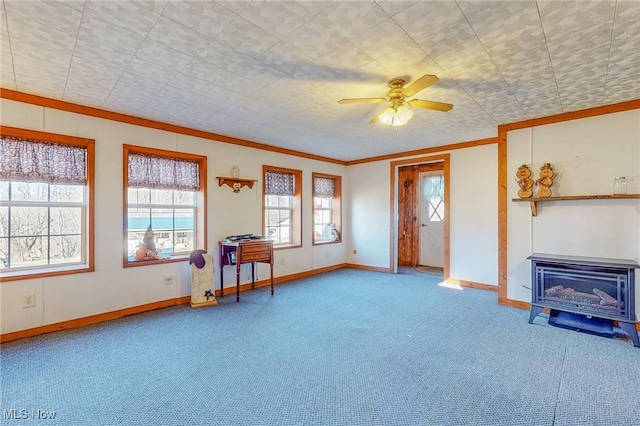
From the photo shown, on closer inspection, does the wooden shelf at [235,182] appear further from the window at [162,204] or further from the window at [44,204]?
the window at [44,204]

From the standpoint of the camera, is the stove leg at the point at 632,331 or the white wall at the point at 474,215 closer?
the stove leg at the point at 632,331

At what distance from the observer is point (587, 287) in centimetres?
321

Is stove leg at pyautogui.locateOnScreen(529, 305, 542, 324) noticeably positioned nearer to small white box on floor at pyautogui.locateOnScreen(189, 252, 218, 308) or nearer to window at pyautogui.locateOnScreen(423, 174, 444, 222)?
window at pyautogui.locateOnScreen(423, 174, 444, 222)

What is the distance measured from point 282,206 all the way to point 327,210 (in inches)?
53.1

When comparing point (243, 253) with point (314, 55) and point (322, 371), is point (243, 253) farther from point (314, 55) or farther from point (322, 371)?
point (314, 55)

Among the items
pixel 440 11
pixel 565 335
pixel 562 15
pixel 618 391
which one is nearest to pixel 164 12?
pixel 440 11

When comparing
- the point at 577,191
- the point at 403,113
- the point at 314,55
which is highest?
the point at 314,55

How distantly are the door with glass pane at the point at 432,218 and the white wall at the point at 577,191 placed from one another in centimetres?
275

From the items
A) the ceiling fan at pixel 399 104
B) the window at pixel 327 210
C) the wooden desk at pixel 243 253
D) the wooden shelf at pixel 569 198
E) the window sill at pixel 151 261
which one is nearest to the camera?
the ceiling fan at pixel 399 104

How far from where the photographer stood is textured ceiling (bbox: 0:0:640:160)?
6.03ft

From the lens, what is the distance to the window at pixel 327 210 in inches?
252

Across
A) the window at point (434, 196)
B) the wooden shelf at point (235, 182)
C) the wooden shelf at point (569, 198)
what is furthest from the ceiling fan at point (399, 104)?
the window at point (434, 196)

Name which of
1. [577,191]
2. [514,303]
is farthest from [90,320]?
[577,191]

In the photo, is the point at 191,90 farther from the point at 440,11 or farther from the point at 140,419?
the point at 140,419
